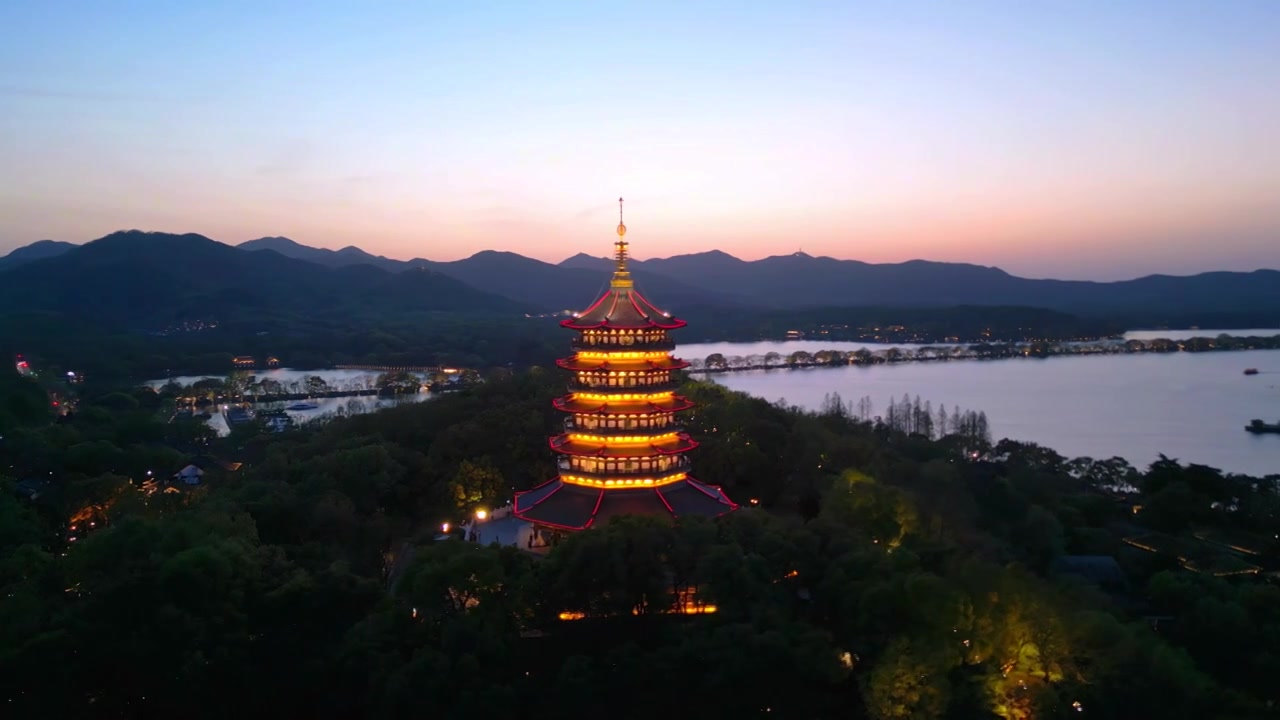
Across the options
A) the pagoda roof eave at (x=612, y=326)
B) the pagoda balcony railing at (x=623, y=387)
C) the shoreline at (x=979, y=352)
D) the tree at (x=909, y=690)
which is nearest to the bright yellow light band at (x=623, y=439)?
the pagoda balcony railing at (x=623, y=387)

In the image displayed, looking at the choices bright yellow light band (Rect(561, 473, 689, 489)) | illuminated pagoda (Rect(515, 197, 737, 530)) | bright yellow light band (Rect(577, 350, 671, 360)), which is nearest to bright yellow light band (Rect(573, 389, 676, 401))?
illuminated pagoda (Rect(515, 197, 737, 530))

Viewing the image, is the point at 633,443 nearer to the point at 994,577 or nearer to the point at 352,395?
the point at 994,577

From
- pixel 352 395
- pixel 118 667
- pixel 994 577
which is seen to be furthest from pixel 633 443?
pixel 352 395

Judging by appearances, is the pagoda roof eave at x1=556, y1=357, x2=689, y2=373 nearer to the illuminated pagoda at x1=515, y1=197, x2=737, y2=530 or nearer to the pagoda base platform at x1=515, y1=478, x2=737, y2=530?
the illuminated pagoda at x1=515, y1=197, x2=737, y2=530

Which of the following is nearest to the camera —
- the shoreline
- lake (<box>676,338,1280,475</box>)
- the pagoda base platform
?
the pagoda base platform

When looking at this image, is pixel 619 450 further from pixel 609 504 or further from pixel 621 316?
pixel 621 316

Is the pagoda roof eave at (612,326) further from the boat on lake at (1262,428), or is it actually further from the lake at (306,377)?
the lake at (306,377)
